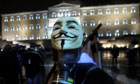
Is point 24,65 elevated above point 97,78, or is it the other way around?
point 97,78

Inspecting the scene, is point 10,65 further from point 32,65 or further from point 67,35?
point 67,35

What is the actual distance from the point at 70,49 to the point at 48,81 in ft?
1.47

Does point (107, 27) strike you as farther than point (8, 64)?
Yes

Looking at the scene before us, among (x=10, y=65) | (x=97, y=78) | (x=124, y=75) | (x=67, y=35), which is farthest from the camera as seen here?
(x=124, y=75)

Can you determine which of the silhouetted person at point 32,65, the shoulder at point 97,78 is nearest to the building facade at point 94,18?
the silhouetted person at point 32,65

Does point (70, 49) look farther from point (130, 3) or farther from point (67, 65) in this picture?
point (130, 3)

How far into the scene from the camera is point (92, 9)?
34.4 metres

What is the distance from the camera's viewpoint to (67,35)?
4.70 feet

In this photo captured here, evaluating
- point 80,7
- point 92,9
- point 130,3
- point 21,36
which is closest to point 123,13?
point 130,3

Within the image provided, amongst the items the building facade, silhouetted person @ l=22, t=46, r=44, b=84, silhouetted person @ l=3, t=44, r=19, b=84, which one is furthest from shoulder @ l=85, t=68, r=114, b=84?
the building facade

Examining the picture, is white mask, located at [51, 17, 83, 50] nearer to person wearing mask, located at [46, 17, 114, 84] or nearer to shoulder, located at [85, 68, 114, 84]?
person wearing mask, located at [46, 17, 114, 84]

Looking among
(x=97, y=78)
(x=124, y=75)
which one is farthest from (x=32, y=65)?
(x=124, y=75)

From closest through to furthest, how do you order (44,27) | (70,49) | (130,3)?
(70,49)
(130,3)
(44,27)

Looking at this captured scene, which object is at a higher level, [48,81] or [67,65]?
[67,65]
